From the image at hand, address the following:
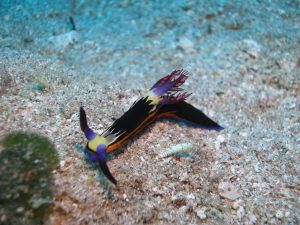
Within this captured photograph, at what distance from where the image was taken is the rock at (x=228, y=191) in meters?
2.46

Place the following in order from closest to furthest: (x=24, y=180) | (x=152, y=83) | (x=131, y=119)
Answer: (x=24, y=180) < (x=131, y=119) < (x=152, y=83)

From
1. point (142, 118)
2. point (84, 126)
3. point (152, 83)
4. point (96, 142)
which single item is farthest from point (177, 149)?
point (152, 83)

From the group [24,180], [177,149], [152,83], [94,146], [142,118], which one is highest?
[24,180]

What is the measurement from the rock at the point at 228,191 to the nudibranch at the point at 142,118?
755mm

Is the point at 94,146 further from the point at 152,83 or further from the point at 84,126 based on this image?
the point at 152,83

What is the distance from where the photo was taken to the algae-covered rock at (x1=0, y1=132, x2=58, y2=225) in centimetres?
176

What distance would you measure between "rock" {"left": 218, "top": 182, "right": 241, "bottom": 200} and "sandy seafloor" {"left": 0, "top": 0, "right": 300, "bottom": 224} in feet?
0.03

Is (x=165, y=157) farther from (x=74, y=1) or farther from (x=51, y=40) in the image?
(x=74, y=1)

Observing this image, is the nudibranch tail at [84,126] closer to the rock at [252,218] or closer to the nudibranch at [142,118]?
the nudibranch at [142,118]

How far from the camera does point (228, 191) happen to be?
2.50m

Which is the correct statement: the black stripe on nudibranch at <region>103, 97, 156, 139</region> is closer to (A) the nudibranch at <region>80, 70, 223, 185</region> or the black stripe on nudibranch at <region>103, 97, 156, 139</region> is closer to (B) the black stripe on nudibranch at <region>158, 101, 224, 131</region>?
(A) the nudibranch at <region>80, 70, 223, 185</region>

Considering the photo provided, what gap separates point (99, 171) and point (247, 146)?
1.53 meters

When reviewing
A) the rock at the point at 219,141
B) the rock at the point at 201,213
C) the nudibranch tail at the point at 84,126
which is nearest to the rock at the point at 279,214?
the rock at the point at 201,213

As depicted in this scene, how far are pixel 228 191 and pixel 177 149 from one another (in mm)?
544
